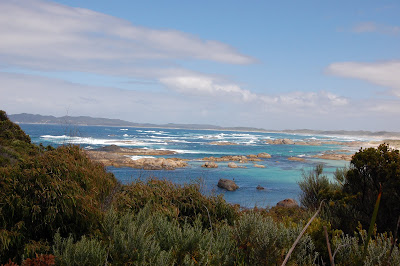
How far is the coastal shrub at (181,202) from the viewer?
7.69m

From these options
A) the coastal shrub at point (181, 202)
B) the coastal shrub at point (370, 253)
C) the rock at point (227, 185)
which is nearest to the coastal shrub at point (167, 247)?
the coastal shrub at point (370, 253)

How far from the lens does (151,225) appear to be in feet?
18.5

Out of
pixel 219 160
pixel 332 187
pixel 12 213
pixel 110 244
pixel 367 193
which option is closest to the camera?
pixel 110 244

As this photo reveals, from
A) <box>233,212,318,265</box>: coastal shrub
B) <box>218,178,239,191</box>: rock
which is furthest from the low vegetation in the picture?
<box>218,178,239,191</box>: rock

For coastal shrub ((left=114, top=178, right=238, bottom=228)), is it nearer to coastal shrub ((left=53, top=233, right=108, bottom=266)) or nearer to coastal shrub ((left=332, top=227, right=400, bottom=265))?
coastal shrub ((left=53, top=233, right=108, bottom=266))

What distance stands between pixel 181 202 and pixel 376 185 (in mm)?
4377

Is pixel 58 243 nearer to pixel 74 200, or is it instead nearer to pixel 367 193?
pixel 74 200

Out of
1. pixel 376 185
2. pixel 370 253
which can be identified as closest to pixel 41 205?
pixel 370 253

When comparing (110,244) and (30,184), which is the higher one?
(30,184)

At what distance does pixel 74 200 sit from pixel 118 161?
3654 centimetres

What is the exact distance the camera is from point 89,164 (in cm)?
732

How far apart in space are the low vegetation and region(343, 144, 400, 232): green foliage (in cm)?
2

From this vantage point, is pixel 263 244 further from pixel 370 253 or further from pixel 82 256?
pixel 82 256

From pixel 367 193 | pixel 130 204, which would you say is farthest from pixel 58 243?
pixel 367 193
